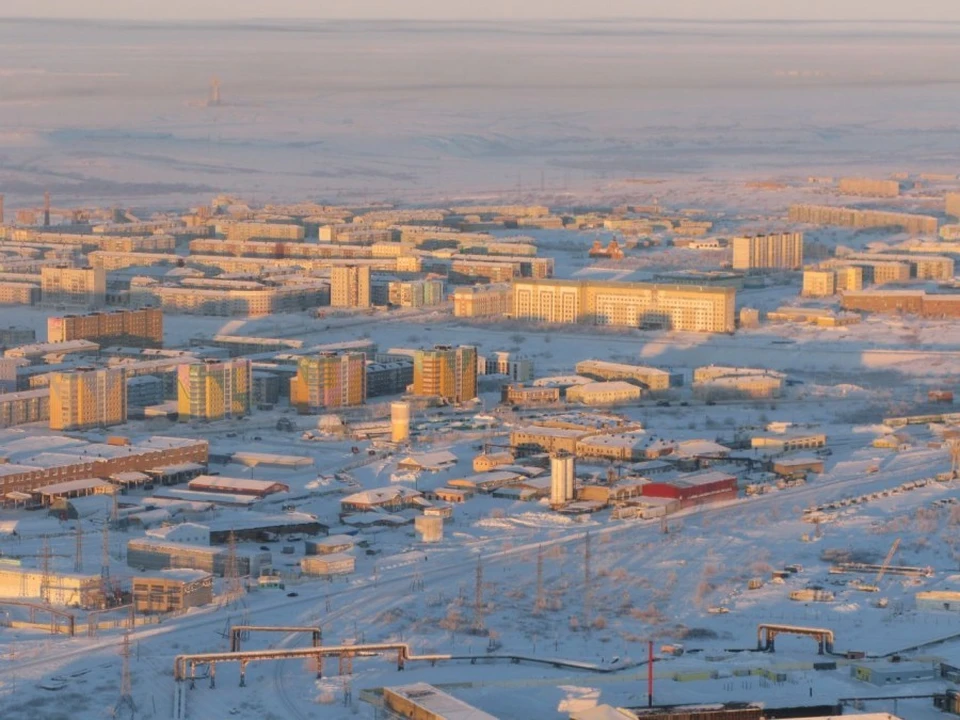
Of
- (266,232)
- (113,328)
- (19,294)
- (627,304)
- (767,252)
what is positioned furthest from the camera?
(266,232)

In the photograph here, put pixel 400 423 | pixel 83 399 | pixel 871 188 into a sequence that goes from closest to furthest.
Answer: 1. pixel 400 423
2. pixel 83 399
3. pixel 871 188

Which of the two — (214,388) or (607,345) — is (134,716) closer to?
(214,388)

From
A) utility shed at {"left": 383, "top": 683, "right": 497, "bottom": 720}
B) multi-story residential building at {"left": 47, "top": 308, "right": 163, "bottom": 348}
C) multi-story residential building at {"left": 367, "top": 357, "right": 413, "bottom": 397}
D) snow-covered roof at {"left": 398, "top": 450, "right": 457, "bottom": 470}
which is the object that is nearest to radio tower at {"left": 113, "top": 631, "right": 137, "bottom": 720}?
utility shed at {"left": 383, "top": 683, "right": 497, "bottom": 720}

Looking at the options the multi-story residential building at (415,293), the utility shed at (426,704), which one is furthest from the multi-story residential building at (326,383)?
the utility shed at (426,704)

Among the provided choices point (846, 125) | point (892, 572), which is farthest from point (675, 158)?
point (892, 572)

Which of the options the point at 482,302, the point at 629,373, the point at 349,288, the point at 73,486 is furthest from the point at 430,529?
the point at 349,288

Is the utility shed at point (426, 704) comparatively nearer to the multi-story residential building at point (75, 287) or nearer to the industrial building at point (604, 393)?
the industrial building at point (604, 393)

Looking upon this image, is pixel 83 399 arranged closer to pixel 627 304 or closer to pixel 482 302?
pixel 482 302
